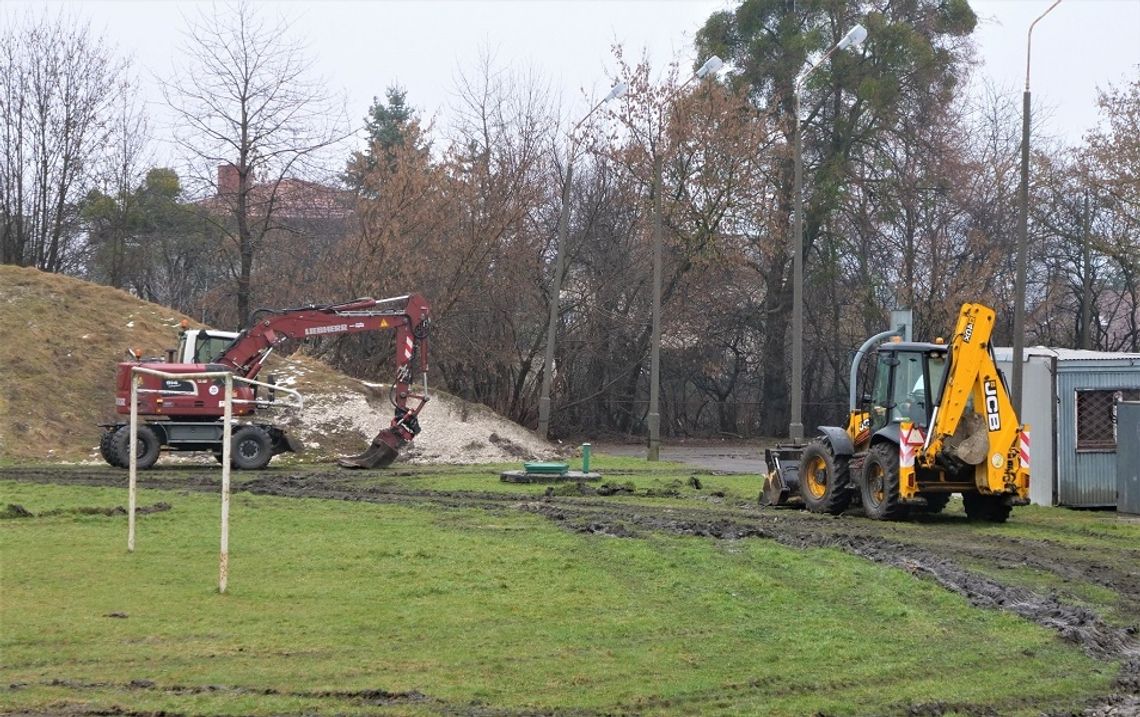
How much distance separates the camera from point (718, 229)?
47.1 m

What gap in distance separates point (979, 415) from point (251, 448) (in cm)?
1634

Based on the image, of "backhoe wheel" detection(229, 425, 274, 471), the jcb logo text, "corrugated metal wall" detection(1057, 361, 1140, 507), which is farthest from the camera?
"backhoe wheel" detection(229, 425, 274, 471)

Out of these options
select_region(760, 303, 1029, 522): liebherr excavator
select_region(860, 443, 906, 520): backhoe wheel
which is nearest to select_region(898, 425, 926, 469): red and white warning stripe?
select_region(760, 303, 1029, 522): liebherr excavator

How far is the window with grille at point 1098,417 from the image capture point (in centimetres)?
2148

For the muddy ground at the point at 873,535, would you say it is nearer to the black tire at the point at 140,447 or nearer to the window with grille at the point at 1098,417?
the black tire at the point at 140,447

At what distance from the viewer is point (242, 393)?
94.9 feet

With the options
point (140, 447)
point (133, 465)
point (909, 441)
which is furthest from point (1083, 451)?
point (140, 447)

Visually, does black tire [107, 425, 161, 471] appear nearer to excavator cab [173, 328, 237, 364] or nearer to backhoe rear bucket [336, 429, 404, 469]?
excavator cab [173, 328, 237, 364]

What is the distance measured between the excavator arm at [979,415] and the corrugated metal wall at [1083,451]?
4.06 metres

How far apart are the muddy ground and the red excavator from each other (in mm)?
1262

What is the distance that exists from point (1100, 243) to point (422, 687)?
46115 millimetres

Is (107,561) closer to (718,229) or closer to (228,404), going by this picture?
(228,404)

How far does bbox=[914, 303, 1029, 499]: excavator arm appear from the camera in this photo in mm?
17766

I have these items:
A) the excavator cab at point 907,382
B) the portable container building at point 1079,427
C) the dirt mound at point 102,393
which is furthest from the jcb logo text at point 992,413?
the dirt mound at point 102,393
